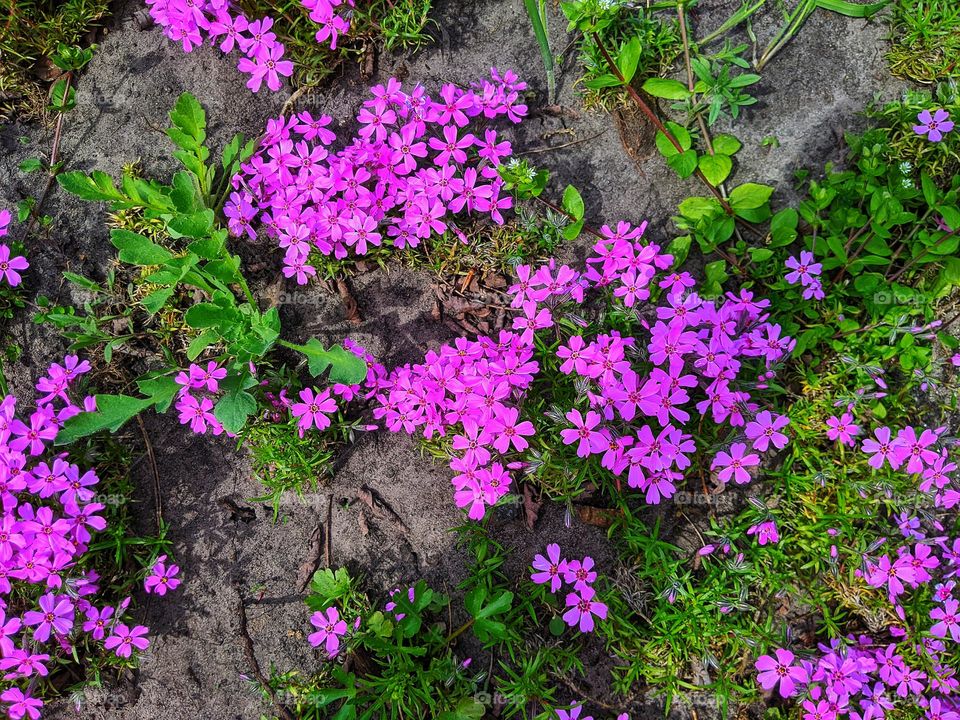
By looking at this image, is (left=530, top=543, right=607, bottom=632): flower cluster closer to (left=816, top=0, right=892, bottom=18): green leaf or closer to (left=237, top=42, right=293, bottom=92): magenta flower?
(left=237, top=42, right=293, bottom=92): magenta flower

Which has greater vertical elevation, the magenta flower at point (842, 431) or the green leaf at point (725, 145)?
the green leaf at point (725, 145)

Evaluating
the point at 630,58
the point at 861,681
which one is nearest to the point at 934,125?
the point at 630,58

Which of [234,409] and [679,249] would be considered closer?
[234,409]

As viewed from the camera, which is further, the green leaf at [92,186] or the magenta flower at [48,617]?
the magenta flower at [48,617]

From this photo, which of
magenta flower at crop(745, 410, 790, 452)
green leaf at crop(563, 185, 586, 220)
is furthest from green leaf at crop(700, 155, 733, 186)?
magenta flower at crop(745, 410, 790, 452)

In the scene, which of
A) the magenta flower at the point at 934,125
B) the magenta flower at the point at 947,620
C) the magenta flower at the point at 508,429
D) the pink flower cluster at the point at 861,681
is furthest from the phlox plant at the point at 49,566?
the magenta flower at the point at 934,125

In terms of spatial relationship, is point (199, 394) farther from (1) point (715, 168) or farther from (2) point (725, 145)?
(2) point (725, 145)

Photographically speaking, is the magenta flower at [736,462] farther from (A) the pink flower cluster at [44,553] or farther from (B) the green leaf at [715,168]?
(A) the pink flower cluster at [44,553]
